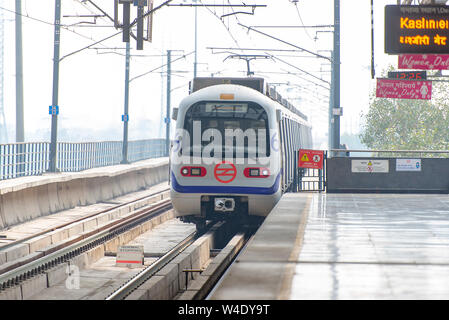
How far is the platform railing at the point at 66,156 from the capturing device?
2098cm

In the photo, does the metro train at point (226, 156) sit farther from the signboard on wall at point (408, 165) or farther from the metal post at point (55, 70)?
the metal post at point (55, 70)

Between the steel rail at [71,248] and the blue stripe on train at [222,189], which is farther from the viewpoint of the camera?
the blue stripe on train at [222,189]

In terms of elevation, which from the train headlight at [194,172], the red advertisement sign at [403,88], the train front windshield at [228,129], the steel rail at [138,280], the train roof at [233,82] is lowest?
the steel rail at [138,280]

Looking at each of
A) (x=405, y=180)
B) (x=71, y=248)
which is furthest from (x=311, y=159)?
(x=71, y=248)

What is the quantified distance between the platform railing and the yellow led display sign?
11194mm

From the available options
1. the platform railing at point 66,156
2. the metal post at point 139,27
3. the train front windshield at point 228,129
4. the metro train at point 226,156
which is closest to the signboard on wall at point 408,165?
the metro train at point 226,156

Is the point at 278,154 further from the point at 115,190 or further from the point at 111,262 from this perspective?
the point at 115,190

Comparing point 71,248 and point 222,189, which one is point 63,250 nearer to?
point 71,248

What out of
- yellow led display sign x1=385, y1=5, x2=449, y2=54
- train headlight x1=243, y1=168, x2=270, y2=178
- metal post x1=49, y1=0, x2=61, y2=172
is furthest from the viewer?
metal post x1=49, y1=0, x2=61, y2=172

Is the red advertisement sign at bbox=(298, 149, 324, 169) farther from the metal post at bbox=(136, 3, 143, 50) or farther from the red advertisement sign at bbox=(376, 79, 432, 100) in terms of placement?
the metal post at bbox=(136, 3, 143, 50)

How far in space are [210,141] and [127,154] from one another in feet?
67.7

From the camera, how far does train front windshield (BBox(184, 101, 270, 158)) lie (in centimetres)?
1421

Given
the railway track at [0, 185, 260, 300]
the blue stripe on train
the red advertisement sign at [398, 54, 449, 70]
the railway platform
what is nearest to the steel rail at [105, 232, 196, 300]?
the railway track at [0, 185, 260, 300]
